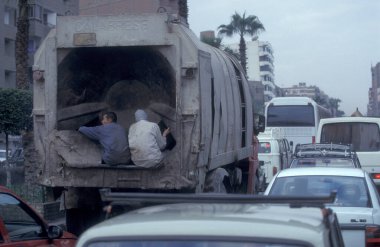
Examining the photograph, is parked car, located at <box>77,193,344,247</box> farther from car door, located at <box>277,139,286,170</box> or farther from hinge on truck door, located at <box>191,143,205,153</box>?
car door, located at <box>277,139,286,170</box>

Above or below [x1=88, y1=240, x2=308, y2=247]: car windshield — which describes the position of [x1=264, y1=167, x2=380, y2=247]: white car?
below

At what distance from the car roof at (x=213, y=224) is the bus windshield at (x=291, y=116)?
3061 cm

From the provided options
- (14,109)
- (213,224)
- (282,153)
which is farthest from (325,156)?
(213,224)

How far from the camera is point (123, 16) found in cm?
1095

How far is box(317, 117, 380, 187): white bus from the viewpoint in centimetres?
2200

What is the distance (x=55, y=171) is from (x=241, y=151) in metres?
5.10

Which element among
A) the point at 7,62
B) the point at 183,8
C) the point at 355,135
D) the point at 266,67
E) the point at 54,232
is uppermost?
the point at 266,67

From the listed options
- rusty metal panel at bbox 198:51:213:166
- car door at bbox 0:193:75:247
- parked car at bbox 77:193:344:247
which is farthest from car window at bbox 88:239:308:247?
rusty metal panel at bbox 198:51:213:166

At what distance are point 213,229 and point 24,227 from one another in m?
4.23

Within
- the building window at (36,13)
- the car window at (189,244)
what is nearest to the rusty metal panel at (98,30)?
the car window at (189,244)

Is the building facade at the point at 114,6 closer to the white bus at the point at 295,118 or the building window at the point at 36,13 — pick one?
the building window at the point at 36,13

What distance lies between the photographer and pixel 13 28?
48656 mm

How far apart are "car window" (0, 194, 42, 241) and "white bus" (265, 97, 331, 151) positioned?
89.6 feet

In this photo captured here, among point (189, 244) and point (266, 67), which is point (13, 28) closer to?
point (189, 244)
